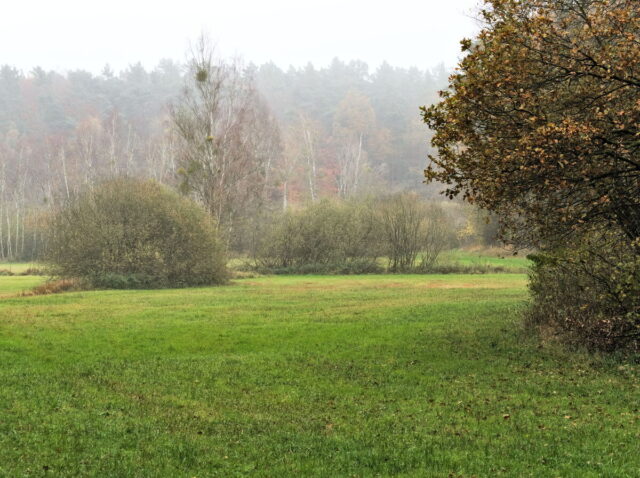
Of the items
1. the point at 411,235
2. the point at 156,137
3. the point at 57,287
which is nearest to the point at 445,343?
the point at 57,287

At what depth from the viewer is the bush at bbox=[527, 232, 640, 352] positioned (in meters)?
11.9

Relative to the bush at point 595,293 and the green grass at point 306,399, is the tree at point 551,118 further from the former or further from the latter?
the green grass at point 306,399

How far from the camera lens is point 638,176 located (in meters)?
11.2

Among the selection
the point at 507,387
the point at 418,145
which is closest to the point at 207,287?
the point at 507,387

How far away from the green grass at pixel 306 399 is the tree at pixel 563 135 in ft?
6.80

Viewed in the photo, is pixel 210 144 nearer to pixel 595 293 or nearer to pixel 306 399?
pixel 595 293

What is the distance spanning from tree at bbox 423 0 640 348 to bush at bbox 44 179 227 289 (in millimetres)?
22328

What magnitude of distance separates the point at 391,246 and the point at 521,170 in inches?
1274

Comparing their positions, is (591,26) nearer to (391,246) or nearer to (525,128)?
(525,128)

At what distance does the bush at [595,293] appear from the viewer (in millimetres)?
11870

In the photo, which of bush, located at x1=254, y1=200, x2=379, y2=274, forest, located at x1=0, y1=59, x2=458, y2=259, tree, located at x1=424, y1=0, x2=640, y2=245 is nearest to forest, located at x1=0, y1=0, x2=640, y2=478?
tree, located at x1=424, y1=0, x2=640, y2=245

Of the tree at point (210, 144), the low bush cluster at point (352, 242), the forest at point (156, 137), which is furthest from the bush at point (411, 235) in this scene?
the forest at point (156, 137)

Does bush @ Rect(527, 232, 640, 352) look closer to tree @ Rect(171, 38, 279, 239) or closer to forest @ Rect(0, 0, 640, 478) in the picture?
forest @ Rect(0, 0, 640, 478)

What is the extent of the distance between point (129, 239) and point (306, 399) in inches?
937
